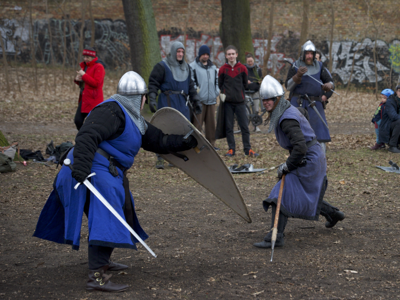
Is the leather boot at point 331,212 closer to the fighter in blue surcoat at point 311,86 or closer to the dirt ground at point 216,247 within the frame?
the dirt ground at point 216,247

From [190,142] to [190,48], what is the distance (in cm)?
1834

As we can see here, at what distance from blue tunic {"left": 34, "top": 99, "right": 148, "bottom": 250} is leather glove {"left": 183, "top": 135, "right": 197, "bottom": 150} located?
384 millimetres

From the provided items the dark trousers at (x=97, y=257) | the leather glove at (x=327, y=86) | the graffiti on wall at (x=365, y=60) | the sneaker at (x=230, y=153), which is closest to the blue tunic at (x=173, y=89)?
the sneaker at (x=230, y=153)

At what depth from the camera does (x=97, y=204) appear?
3098 mm

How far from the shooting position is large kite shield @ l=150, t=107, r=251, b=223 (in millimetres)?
3830

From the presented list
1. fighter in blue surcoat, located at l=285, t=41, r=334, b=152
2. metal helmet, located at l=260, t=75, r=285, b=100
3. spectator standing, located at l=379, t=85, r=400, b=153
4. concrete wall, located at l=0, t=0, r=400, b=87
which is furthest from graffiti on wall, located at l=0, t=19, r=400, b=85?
metal helmet, located at l=260, t=75, r=285, b=100

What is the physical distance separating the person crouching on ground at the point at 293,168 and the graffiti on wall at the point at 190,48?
17.2 meters

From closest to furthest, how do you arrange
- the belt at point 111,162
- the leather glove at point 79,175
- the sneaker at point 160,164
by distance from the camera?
the leather glove at point 79,175
the belt at point 111,162
the sneaker at point 160,164

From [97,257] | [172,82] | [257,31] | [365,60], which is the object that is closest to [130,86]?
[97,257]

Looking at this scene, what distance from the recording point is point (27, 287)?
3.28 m

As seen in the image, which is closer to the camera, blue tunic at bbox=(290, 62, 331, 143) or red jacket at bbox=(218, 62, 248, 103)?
blue tunic at bbox=(290, 62, 331, 143)

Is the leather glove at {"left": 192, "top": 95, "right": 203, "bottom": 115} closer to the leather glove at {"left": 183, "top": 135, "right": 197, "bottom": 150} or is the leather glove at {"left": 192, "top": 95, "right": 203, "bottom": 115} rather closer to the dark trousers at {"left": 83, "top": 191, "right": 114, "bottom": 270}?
the leather glove at {"left": 183, "top": 135, "right": 197, "bottom": 150}

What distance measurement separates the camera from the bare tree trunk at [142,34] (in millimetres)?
10086

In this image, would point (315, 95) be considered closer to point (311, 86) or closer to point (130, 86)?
point (311, 86)
